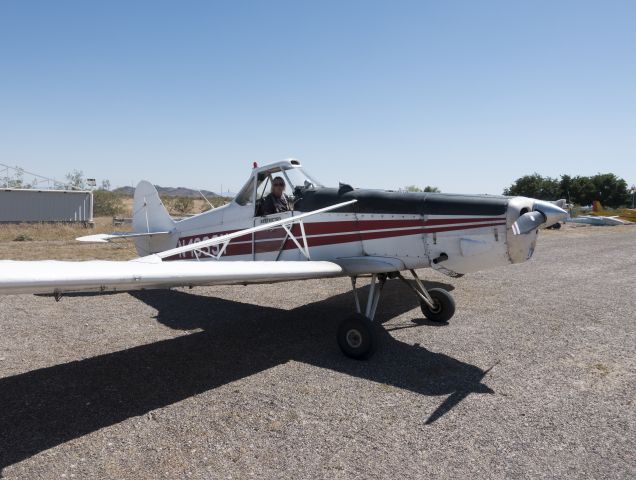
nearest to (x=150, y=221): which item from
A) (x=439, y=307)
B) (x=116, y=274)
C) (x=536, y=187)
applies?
(x=439, y=307)

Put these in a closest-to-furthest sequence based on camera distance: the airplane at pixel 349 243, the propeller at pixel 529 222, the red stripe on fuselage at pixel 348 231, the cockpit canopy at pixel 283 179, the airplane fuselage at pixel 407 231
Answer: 1. the airplane at pixel 349 243
2. the propeller at pixel 529 222
3. the airplane fuselage at pixel 407 231
4. the red stripe on fuselage at pixel 348 231
5. the cockpit canopy at pixel 283 179

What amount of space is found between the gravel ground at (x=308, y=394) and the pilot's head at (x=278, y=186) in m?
2.13

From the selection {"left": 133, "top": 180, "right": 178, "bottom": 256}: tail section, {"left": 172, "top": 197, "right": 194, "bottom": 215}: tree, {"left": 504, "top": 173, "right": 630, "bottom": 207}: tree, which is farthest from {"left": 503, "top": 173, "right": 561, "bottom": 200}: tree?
{"left": 133, "top": 180, "right": 178, "bottom": 256}: tail section

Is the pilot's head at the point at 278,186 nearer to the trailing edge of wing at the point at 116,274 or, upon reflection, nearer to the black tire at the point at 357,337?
the trailing edge of wing at the point at 116,274

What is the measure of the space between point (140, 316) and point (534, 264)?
457 inches

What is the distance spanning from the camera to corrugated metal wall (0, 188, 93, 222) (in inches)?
1367

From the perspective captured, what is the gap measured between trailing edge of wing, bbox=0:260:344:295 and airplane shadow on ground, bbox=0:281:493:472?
1.10 meters

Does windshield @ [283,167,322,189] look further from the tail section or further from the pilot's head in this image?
the tail section

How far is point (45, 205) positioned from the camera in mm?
36125

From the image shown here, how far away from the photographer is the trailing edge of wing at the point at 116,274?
329 centimetres

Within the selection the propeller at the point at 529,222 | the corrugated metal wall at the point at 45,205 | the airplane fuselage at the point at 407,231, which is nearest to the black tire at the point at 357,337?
the airplane fuselage at the point at 407,231

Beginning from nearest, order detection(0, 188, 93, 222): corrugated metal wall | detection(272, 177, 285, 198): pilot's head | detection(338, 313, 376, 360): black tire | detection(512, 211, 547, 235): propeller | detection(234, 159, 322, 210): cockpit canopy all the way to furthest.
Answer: detection(512, 211, 547, 235): propeller → detection(338, 313, 376, 360): black tire → detection(234, 159, 322, 210): cockpit canopy → detection(272, 177, 285, 198): pilot's head → detection(0, 188, 93, 222): corrugated metal wall

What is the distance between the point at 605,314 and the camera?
25.7 ft

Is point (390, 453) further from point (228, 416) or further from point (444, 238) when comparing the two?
point (444, 238)
